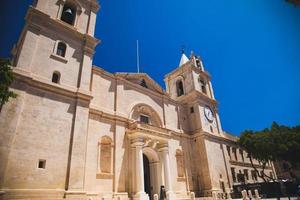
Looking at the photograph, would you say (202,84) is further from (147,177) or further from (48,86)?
(48,86)

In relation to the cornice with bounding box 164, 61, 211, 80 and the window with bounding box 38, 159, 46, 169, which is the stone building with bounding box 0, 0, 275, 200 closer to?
the window with bounding box 38, 159, 46, 169

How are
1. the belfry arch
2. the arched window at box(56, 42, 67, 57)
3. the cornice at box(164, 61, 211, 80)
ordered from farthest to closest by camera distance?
the cornice at box(164, 61, 211, 80), the belfry arch, the arched window at box(56, 42, 67, 57)

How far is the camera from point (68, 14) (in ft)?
58.4

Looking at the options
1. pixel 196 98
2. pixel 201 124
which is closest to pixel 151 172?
pixel 201 124

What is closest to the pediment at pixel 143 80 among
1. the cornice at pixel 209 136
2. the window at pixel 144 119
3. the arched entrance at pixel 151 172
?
the window at pixel 144 119

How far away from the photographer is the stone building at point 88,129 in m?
11.4

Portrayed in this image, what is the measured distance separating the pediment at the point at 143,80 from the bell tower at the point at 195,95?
4982 millimetres

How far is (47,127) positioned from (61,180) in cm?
334

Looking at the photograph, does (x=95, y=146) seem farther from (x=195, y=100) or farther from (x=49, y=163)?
(x=195, y=100)

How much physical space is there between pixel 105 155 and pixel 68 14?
12.8 meters

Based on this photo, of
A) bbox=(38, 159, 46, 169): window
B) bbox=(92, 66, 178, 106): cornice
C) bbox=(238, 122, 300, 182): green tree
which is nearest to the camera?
bbox=(38, 159, 46, 169): window

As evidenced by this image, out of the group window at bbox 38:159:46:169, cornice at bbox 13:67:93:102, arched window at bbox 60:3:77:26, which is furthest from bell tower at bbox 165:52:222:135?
window at bbox 38:159:46:169

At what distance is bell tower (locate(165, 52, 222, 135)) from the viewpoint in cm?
2614

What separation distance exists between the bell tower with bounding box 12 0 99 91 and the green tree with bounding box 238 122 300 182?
20.5 meters
